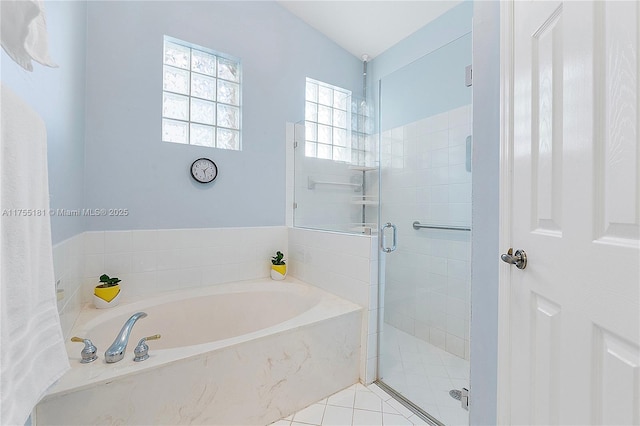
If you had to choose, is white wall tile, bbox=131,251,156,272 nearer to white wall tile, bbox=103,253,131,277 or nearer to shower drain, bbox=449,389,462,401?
white wall tile, bbox=103,253,131,277

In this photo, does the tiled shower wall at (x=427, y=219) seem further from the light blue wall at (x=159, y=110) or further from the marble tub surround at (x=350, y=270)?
the light blue wall at (x=159, y=110)

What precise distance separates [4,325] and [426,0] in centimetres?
296

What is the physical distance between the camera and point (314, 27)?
274 centimetres

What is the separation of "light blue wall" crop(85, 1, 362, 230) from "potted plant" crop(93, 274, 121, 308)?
0.37 meters

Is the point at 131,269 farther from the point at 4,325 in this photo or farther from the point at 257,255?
the point at 4,325

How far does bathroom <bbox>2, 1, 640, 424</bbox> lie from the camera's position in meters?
1.14

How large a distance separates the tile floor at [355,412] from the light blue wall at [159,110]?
146cm

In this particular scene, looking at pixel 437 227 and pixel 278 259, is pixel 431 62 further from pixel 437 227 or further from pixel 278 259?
pixel 278 259

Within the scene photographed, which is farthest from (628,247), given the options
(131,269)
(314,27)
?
(314,27)

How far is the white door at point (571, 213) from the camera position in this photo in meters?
0.55

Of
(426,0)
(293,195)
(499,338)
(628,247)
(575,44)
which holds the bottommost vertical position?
(499,338)

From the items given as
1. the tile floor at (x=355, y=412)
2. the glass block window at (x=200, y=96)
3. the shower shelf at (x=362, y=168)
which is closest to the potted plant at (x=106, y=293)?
the glass block window at (x=200, y=96)

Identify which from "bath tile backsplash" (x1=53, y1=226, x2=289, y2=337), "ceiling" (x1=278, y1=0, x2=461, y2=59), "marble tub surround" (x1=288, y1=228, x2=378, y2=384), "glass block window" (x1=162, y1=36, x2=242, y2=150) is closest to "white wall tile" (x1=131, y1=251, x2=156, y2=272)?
"bath tile backsplash" (x1=53, y1=226, x2=289, y2=337)

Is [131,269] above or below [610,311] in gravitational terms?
below
